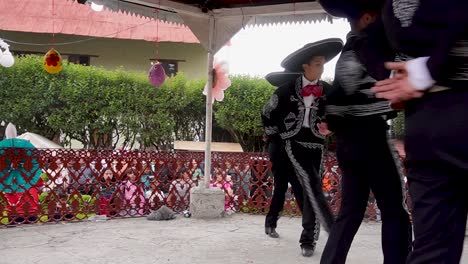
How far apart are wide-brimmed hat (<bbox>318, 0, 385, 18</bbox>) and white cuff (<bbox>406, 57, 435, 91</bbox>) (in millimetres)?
1100

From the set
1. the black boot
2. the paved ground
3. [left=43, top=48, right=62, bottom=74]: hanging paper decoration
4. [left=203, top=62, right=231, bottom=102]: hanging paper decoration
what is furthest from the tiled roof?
the black boot

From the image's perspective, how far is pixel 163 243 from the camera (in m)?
4.98

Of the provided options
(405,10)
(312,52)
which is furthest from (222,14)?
(405,10)

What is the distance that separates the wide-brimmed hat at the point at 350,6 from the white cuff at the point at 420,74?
3.61 feet

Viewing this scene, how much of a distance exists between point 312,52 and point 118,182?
3711mm

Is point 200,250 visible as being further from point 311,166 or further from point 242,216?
point 242,216

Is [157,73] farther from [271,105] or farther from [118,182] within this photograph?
[271,105]

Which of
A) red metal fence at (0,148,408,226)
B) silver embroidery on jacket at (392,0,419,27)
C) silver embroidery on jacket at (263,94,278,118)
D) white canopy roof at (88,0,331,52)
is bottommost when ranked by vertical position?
red metal fence at (0,148,408,226)

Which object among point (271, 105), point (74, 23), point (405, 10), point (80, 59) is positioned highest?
point (74, 23)

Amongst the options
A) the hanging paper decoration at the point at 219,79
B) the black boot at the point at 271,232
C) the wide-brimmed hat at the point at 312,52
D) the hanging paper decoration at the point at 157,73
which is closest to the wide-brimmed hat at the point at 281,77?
the wide-brimmed hat at the point at 312,52

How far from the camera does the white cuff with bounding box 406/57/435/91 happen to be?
1705 millimetres

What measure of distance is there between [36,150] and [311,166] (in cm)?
386

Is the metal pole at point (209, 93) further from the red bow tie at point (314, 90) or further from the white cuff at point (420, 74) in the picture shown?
the white cuff at point (420, 74)

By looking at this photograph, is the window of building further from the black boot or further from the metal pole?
the black boot
